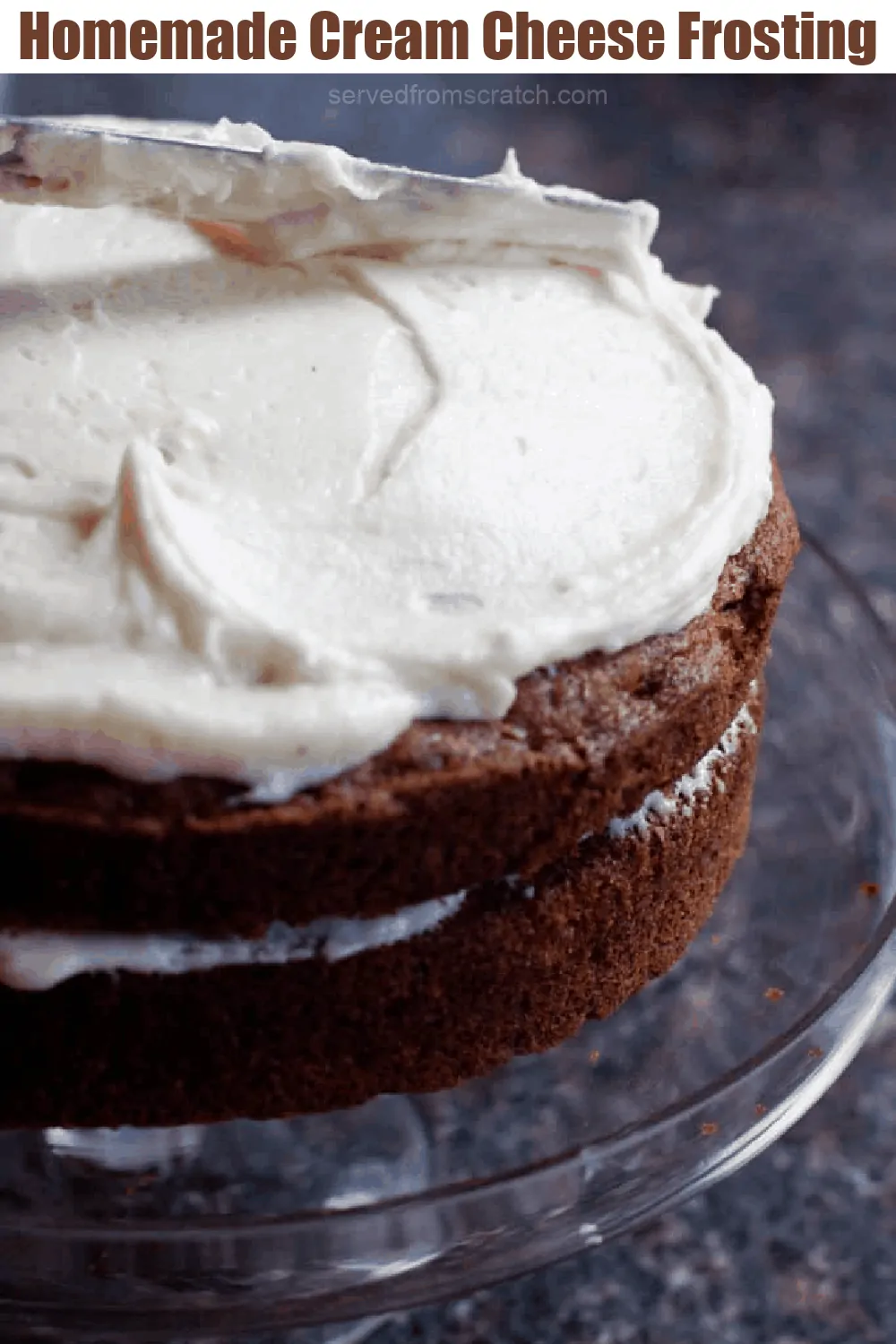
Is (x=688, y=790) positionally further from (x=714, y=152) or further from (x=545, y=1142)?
(x=714, y=152)

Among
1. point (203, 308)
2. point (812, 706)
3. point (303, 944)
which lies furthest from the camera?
point (812, 706)

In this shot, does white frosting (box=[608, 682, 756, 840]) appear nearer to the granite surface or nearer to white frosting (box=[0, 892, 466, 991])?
white frosting (box=[0, 892, 466, 991])

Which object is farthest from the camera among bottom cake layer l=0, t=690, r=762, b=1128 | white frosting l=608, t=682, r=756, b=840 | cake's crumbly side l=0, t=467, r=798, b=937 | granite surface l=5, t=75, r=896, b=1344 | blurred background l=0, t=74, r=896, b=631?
blurred background l=0, t=74, r=896, b=631

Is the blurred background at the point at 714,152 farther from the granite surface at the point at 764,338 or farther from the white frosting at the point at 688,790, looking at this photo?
the white frosting at the point at 688,790

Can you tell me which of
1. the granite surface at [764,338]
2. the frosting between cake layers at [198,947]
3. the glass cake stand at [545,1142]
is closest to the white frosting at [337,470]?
the frosting between cake layers at [198,947]

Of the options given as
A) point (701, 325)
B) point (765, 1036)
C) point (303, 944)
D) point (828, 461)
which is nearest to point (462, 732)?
point (303, 944)

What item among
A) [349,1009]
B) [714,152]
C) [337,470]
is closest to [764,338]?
[714,152]

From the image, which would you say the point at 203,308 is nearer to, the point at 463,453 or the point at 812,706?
the point at 463,453

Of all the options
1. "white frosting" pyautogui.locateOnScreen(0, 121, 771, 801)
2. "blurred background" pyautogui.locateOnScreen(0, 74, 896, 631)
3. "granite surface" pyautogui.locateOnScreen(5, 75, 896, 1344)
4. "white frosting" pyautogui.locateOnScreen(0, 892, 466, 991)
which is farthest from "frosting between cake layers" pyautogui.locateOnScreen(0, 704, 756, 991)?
"blurred background" pyautogui.locateOnScreen(0, 74, 896, 631)
